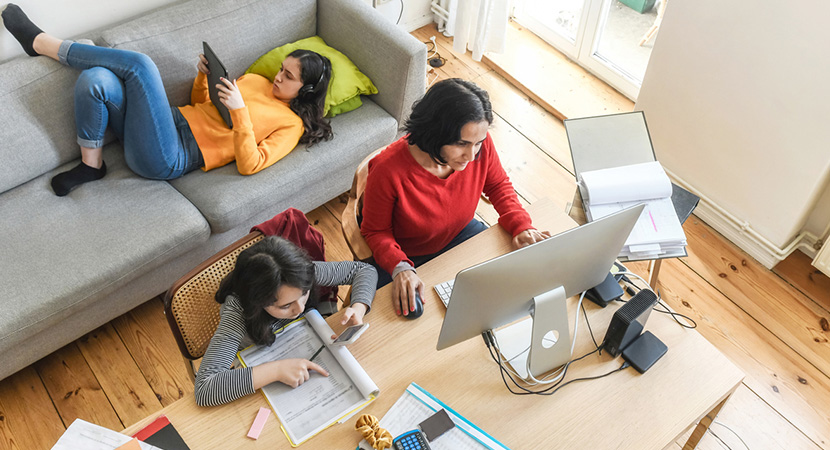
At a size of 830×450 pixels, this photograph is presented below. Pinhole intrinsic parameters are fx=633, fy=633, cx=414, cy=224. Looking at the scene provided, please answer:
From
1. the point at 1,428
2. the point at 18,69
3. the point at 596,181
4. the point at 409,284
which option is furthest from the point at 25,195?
the point at 596,181

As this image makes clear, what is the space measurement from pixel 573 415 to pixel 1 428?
1836 millimetres

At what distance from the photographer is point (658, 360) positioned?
1480 millimetres

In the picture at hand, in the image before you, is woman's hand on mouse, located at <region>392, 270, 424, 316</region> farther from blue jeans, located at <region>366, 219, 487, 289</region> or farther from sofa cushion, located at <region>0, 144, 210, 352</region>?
sofa cushion, located at <region>0, 144, 210, 352</region>

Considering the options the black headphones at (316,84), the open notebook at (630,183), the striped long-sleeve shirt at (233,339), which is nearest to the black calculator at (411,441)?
the striped long-sleeve shirt at (233,339)

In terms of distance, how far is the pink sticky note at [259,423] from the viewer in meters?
1.33

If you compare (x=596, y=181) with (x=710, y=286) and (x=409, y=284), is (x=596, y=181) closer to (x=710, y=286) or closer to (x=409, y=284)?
(x=409, y=284)

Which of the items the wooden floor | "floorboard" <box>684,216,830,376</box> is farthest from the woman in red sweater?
"floorboard" <box>684,216,830,376</box>

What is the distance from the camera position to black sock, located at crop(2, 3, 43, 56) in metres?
2.20

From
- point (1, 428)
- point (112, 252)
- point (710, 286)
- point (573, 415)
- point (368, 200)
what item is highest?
point (368, 200)

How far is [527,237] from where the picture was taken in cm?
168

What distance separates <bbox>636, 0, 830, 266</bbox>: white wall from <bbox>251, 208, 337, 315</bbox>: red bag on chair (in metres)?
1.63

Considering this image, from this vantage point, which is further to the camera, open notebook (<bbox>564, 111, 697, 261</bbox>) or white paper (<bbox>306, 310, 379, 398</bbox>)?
open notebook (<bbox>564, 111, 697, 261</bbox>)

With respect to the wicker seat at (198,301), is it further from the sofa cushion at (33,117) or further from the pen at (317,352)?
the sofa cushion at (33,117)

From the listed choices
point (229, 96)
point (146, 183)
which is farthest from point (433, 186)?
point (146, 183)
